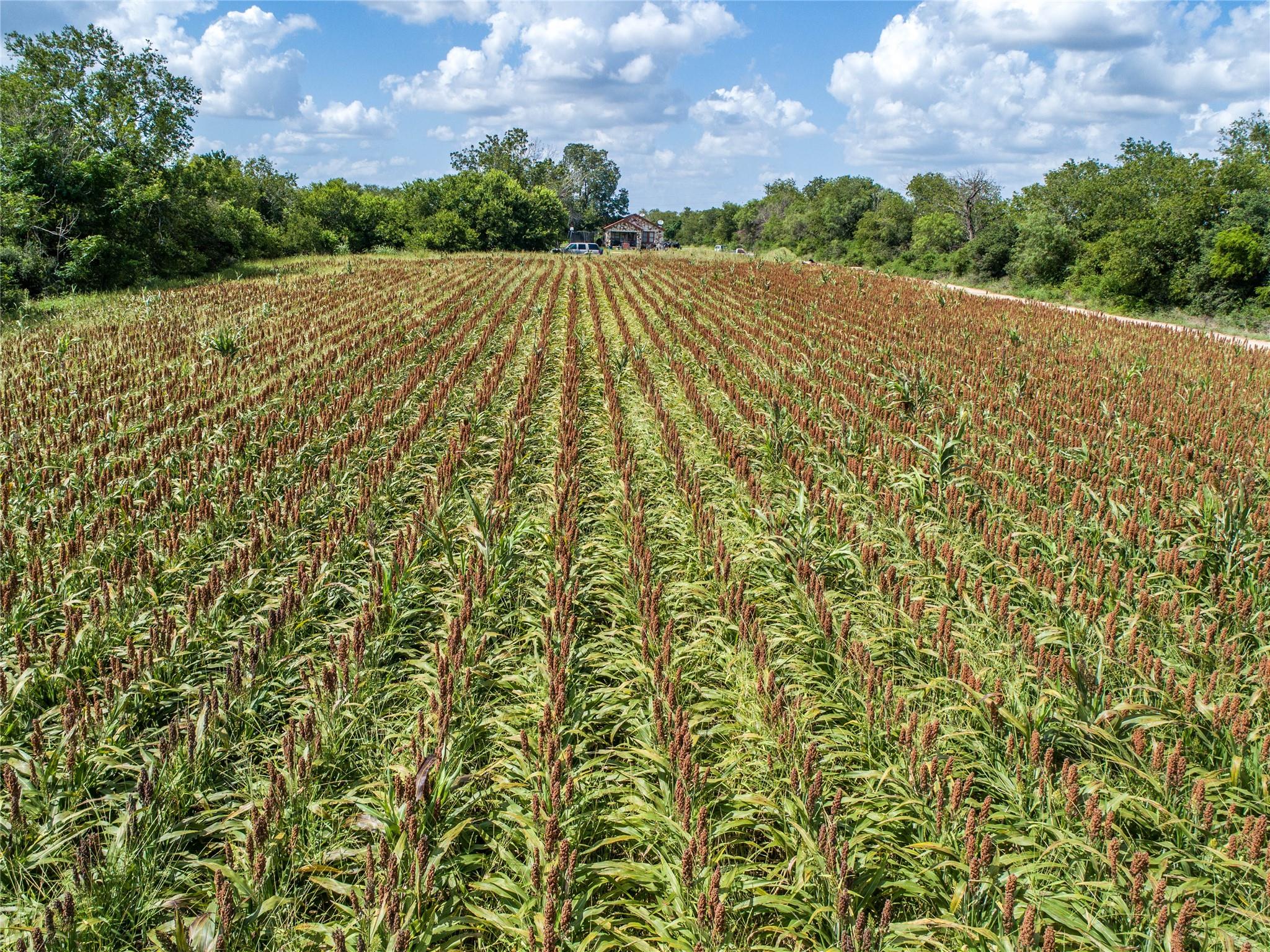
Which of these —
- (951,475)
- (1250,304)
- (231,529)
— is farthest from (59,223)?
(1250,304)

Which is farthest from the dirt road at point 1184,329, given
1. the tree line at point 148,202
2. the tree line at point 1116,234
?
the tree line at point 148,202

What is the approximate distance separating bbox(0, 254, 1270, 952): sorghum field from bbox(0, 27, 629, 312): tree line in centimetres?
1546

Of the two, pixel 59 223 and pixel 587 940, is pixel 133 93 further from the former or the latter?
pixel 587 940

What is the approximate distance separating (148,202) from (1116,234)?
33.5m

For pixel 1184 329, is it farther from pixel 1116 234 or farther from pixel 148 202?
pixel 148 202

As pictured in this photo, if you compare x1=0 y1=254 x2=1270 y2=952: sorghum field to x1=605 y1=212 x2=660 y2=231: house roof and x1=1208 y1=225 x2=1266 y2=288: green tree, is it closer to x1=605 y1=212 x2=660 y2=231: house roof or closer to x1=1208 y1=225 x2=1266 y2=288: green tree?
x1=1208 y1=225 x2=1266 y2=288: green tree

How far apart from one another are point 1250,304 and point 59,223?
112 ft

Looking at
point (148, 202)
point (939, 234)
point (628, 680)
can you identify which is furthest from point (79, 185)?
point (939, 234)

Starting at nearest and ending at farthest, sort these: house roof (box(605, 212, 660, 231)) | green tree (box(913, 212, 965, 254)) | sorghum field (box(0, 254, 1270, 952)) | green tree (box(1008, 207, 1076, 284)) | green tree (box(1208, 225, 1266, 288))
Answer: sorghum field (box(0, 254, 1270, 952)) → green tree (box(1208, 225, 1266, 288)) → green tree (box(1008, 207, 1076, 284)) → green tree (box(913, 212, 965, 254)) → house roof (box(605, 212, 660, 231))

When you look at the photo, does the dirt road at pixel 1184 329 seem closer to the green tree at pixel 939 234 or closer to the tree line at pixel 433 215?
the tree line at pixel 433 215

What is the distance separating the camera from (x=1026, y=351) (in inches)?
594

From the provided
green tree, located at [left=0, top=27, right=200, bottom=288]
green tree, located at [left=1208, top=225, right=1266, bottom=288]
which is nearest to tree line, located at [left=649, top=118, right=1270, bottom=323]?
green tree, located at [left=1208, top=225, right=1266, bottom=288]

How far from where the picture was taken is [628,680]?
172 inches

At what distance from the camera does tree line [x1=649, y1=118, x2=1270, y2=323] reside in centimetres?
2342
